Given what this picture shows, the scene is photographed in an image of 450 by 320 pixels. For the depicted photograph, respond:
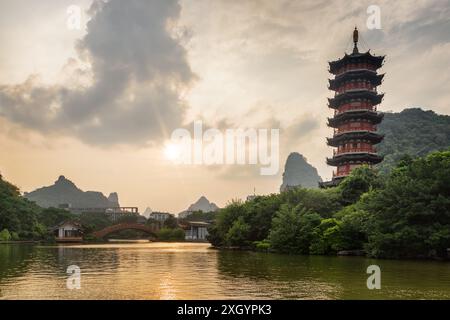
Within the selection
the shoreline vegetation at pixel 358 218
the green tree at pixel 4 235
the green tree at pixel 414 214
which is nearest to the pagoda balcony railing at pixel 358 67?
the shoreline vegetation at pixel 358 218

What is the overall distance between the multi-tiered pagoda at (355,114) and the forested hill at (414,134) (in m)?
43.1

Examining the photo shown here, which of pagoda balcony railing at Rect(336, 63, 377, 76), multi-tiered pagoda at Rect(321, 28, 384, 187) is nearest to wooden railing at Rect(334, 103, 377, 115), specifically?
multi-tiered pagoda at Rect(321, 28, 384, 187)

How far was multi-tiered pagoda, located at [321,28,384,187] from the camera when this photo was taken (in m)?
57.9

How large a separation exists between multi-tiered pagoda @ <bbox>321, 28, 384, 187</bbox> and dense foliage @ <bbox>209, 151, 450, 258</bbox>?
35.3ft

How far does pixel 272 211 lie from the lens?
147ft

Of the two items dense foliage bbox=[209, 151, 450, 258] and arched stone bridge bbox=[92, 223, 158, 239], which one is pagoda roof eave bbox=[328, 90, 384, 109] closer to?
dense foliage bbox=[209, 151, 450, 258]

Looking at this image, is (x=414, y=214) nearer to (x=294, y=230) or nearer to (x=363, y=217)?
(x=363, y=217)

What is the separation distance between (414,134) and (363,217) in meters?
98.2

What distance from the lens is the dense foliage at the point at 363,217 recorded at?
30.1 metres

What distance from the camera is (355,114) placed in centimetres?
5847

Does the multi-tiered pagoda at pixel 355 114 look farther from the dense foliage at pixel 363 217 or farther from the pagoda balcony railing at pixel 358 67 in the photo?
the dense foliage at pixel 363 217

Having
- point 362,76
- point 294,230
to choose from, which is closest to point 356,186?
point 294,230
